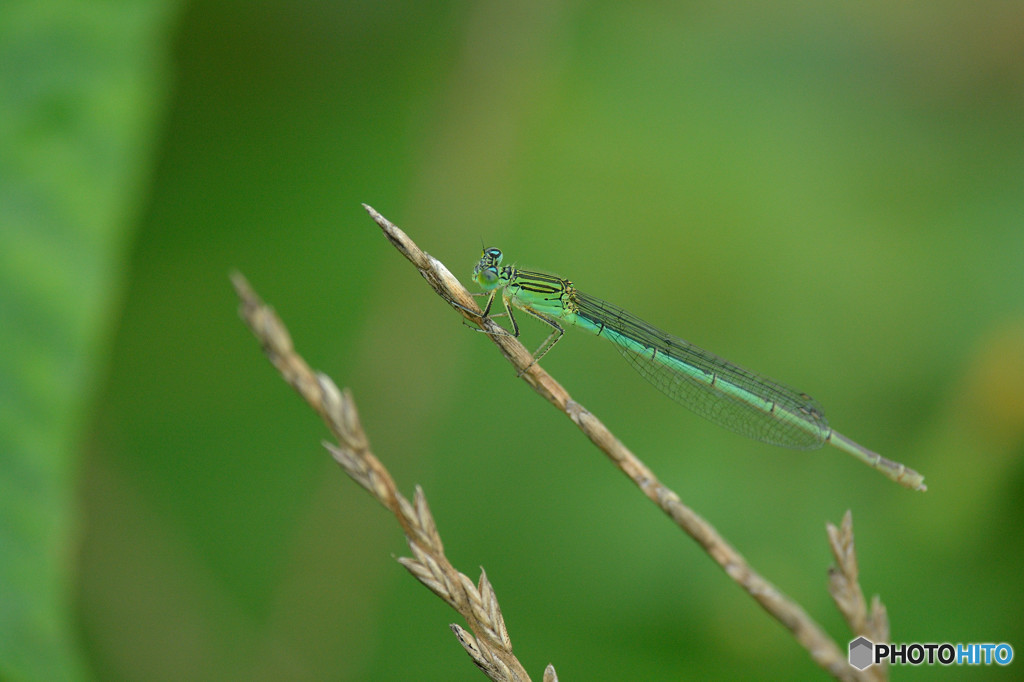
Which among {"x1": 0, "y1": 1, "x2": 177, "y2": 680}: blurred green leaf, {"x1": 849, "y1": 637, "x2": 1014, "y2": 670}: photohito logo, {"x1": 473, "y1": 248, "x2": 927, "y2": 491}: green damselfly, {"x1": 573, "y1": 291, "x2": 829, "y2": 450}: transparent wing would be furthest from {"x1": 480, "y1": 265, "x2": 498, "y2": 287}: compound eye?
{"x1": 849, "y1": 637, "x2": 1014, "y2": 670}: photohito logo

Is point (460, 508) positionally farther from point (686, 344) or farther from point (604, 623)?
point (686, 344)

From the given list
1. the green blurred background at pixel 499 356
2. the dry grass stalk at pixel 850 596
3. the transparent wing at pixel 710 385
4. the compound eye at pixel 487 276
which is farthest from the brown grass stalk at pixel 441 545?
the transparent wing at pixel 710 385

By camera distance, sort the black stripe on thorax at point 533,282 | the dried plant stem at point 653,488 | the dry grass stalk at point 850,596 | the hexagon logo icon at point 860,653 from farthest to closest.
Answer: the black stripe on thorax at point 533,282 < the hexagon logo icon at point 860,653 < the dry grass stalk at point 850,596 < the dried plant stem at point 653,488

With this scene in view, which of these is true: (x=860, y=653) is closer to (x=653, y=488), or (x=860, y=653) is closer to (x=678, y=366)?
(x=653, y=488)

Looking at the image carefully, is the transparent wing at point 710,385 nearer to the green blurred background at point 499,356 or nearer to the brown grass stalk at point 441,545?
the green blurred background at point 499,356

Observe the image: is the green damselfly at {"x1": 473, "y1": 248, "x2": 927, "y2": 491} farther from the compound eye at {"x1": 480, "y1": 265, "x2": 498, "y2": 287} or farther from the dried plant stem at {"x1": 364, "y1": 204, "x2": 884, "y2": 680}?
Answer: the dried plant stem at {"x1": 364, "y1": 204, "x2": 884, "y2": 680}

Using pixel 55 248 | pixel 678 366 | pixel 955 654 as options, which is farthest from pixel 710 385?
pixel 55 248
